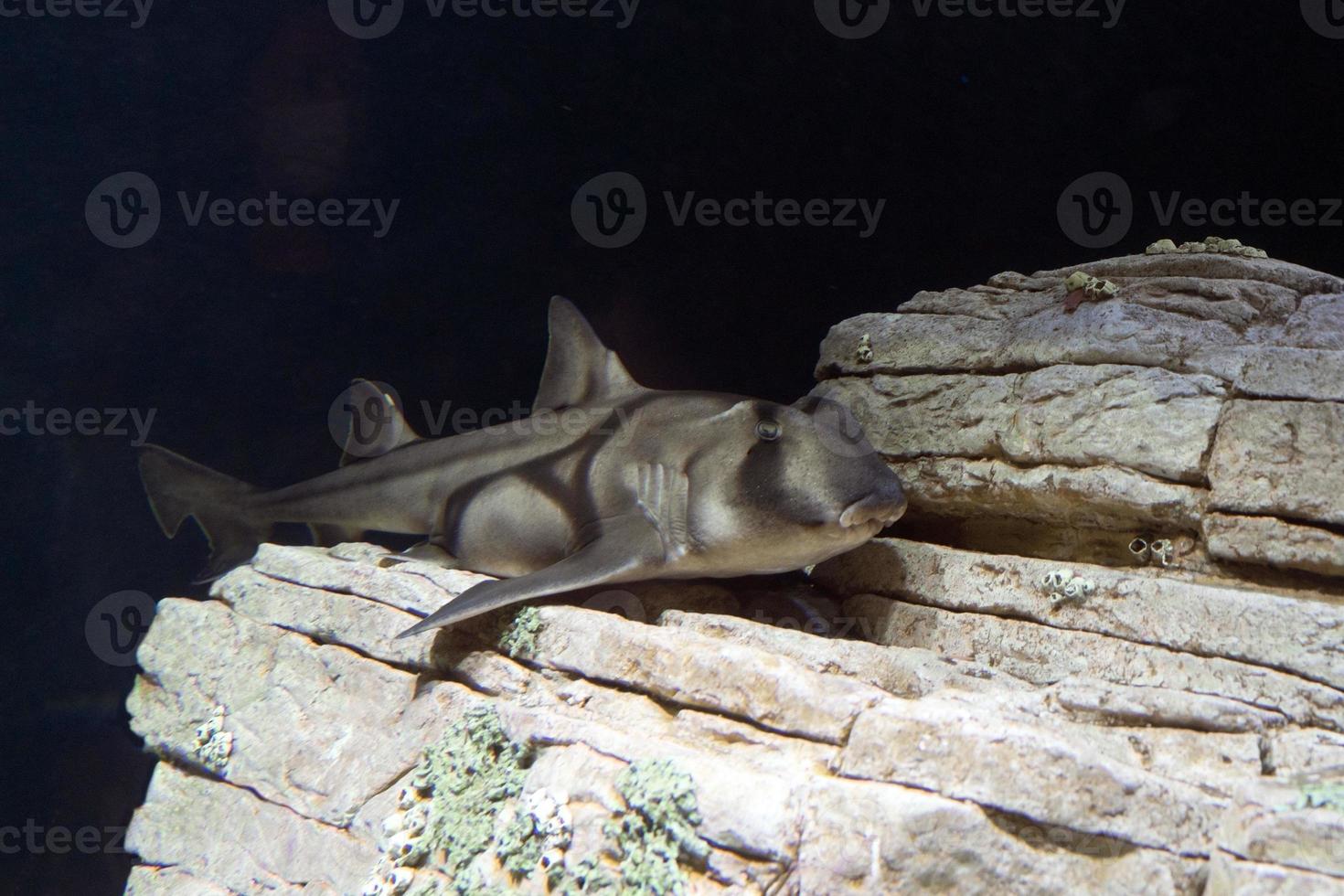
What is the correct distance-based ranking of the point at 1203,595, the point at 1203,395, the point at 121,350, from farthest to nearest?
1. the point at 121,350
2. the point at 1203,395
3. the point at 1203,595

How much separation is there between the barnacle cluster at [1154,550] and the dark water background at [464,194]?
5.17 meters

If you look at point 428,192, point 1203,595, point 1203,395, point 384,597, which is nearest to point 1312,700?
point 1203,595

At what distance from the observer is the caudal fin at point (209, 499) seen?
6.80 meters

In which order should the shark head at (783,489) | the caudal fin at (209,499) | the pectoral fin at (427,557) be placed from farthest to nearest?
1. the caudal fin at (209,499)
2. the pectoral fin at (427,557)
3. the shark head at (783,489)

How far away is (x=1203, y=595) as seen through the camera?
13.1 feet

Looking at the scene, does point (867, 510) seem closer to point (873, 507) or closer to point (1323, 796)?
point (873, 507)

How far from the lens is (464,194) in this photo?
849cm

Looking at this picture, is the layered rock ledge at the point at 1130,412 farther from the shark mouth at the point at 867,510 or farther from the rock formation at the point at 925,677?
the shark mouth at the point at 867,510

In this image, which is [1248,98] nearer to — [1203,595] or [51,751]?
[1203,595]

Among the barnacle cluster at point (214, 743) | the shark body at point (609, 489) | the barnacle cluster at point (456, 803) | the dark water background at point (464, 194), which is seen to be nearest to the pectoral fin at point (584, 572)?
the shark body at point (609, 489)

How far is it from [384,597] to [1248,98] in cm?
1006

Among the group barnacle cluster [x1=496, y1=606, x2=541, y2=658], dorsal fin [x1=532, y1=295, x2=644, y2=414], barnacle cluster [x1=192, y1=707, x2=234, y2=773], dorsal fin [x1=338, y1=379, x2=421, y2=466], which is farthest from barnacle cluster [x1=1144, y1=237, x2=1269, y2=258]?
barnacle cluster [x1=192, y1=707, x2=234, y2=773]

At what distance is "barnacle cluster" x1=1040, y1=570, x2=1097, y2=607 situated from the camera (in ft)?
14.1

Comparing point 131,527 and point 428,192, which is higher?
point 428,192
